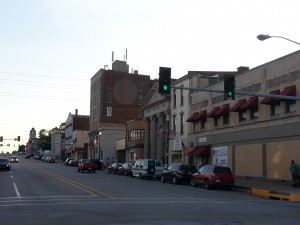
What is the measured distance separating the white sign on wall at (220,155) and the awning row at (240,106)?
124 inches

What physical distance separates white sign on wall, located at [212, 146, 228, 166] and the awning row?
314cm

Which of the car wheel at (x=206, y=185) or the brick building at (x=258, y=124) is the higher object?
the brick building at (x=258, y=124)

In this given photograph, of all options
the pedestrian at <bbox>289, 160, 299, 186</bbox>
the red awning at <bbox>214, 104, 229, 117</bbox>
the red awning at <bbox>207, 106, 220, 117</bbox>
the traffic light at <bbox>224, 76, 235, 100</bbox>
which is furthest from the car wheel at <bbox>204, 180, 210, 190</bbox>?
the red awning at <bbox>207, 106, 220, 117</bbox>

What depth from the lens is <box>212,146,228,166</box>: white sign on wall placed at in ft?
145

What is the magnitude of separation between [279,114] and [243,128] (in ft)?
18.1

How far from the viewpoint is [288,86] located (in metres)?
34.6

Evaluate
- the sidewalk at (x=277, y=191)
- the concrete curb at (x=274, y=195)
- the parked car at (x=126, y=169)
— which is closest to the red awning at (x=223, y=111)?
the sidewalk at (x=277, y=191)

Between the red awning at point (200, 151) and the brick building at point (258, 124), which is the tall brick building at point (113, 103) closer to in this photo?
the red awning at point (200, 151)

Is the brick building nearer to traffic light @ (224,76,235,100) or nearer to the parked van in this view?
the parked van

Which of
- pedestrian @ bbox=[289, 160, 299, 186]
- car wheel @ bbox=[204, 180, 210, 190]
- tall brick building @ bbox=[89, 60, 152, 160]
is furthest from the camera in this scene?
tall brick building @ bbox=[89, 60, 152, 160]

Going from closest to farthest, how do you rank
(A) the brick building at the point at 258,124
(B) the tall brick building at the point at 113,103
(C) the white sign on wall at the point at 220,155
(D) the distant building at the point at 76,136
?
(A) the brick building at the point at 258,124 → (C) the white sign on wall at the point at 220,155 → (B) the tall brick building at the point at 113,103 → (D) the distant building at the point at 76,136

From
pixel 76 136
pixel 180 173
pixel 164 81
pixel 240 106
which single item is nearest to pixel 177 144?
pixel 240 106

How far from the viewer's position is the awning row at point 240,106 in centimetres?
3401

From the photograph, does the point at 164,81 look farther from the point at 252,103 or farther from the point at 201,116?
the point at 201,116
